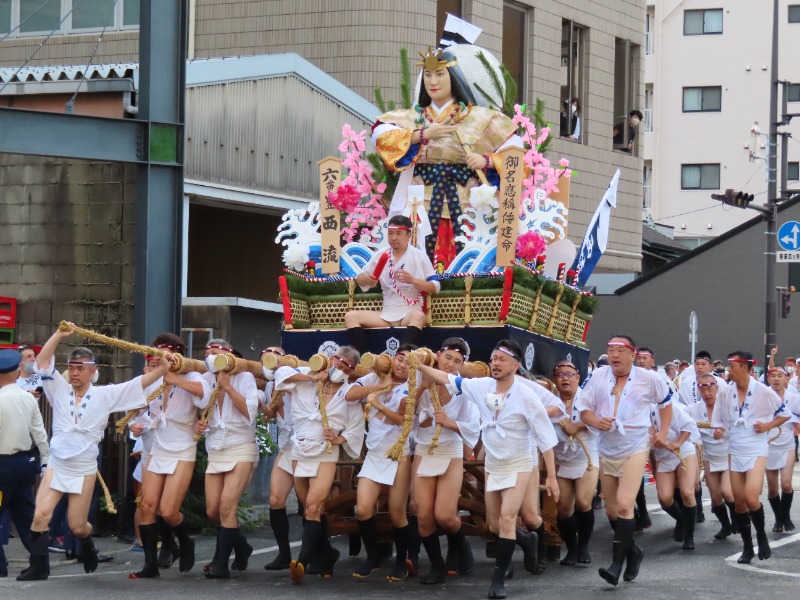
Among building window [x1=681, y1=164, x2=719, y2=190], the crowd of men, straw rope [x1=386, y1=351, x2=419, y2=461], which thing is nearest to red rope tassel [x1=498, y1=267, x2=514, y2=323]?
the crowd of men

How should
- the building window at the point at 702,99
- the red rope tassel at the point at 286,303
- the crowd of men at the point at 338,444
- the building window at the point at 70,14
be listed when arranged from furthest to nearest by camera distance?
the building window at the point at 702,99, the building window at the point at 70,14, the red rope tassel at the point at 286,303, the crowd of men at the point at 338,444

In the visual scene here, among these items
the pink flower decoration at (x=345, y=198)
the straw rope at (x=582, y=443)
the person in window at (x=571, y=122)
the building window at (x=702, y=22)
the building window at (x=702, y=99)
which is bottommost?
the straw rope at (x=582, y=443)

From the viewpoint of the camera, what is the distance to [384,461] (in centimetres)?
1120

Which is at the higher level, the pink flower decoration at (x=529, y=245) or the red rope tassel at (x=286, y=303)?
the pink flower decoration at (x=529, y=245)

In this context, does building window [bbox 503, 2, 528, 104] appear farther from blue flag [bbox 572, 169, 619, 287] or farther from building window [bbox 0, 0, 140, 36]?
blue flag [bbox 572, 169, 619, 287]

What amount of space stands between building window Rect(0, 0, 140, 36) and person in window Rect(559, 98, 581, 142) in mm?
9536

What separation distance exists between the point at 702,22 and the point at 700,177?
5.54 meters

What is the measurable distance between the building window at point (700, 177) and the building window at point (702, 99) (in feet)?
6.73

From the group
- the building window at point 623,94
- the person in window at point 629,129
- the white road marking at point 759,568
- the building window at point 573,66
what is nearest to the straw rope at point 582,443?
the white road marking at point 759,568

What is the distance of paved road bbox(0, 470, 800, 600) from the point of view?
10430 millimetres

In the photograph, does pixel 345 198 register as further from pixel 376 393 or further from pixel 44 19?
pixel 44 19

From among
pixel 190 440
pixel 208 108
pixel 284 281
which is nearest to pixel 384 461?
pixel 190 440

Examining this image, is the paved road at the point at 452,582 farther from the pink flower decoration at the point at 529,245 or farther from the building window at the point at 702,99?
the building window at the point at 702,99

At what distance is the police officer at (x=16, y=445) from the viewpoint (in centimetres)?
1128
